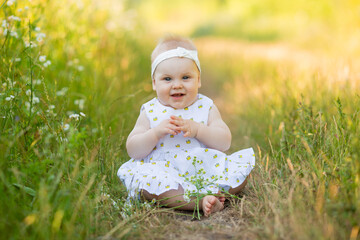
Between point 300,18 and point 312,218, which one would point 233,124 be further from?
point 300,18

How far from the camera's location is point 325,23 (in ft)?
36.1

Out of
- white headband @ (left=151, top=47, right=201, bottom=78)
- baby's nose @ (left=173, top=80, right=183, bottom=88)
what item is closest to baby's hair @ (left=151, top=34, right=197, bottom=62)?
white headband @ (left=151, top=47, right=201, bottom=78)

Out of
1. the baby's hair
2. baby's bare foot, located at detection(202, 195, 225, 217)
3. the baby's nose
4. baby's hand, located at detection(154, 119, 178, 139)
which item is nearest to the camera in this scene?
baby's bare foot, located at detection(202, 195, 225, 217)

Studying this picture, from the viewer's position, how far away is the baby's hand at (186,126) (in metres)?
2.38

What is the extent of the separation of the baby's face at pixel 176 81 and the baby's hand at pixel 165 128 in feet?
0.74

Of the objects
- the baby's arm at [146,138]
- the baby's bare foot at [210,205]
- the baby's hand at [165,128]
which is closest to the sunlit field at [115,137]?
the baby's bare foot at [210,205]

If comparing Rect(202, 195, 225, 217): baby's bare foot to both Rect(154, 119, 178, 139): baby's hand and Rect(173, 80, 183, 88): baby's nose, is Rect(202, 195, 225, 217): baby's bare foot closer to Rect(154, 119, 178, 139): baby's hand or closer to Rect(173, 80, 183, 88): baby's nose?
Rect(154, 119, 178, 139): baby's hand

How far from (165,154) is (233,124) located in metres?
2.18

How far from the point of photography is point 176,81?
8.34 feet

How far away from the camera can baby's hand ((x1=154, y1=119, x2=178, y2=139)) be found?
7.81ft

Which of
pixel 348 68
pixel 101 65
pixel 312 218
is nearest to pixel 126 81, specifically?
pixel 101 65

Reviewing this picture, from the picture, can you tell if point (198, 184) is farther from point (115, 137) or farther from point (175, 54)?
point (115, 137)

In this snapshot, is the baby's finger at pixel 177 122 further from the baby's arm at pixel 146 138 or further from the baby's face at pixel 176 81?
the baby's face at pixel 176 81

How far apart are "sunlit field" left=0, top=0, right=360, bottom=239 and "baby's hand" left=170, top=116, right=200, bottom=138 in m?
0.41
